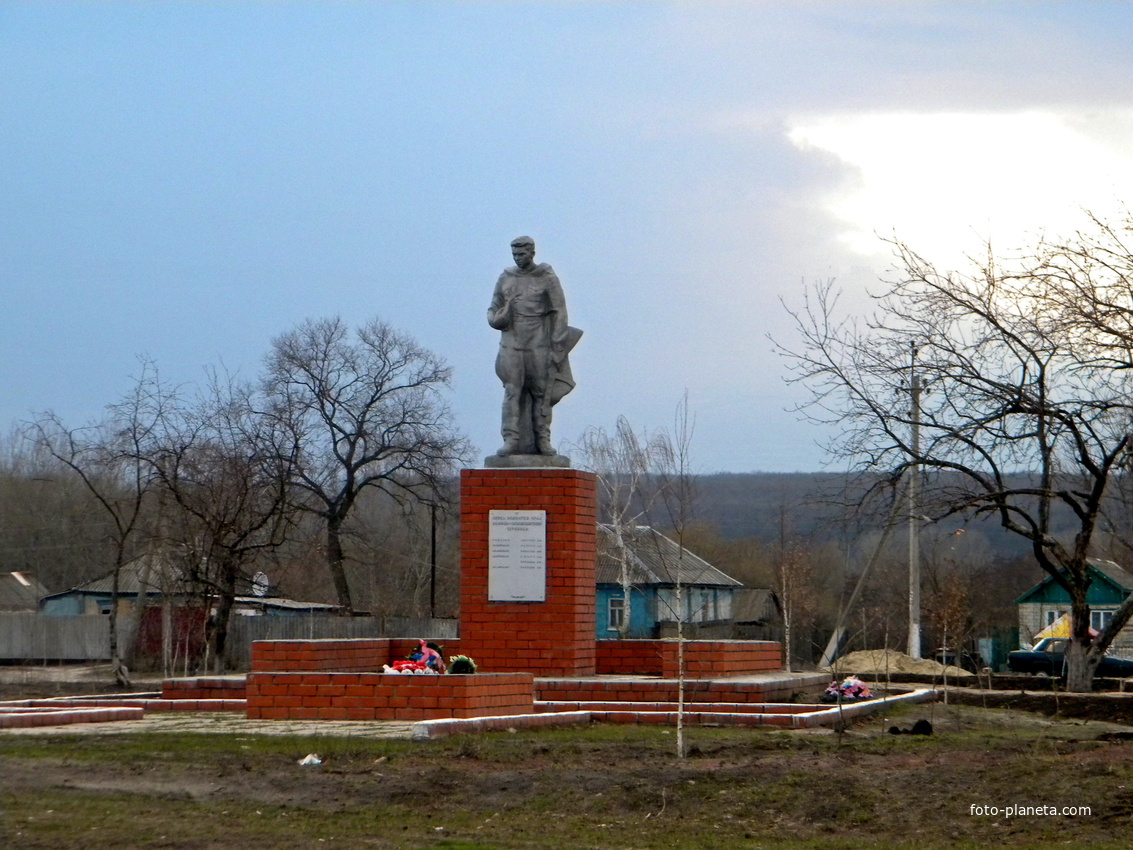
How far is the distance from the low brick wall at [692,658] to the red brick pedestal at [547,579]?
114 centimetres

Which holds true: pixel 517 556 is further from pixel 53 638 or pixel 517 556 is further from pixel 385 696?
pixel 53 638

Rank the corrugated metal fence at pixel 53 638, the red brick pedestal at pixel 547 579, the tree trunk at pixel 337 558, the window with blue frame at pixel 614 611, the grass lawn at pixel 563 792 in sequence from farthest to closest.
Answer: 1. the window with blue frame at pixel 614 611
2. the tree trunk at pixel 337 558
3. the corrugated metal fence at pixel 53 638
4. the red brick pedestal at pixel 547 579
5. the grass lawn at pixel 563 792

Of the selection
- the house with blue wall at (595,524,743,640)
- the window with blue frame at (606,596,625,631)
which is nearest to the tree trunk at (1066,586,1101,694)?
the house with blue wall at (595,524,743,640)

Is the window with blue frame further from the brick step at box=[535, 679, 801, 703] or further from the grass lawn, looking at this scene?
the grass lawn

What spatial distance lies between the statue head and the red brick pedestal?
95.7 inches

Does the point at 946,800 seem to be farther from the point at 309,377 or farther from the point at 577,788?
the point at 309,377

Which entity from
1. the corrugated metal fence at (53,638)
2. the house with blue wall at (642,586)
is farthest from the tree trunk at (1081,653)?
the corrugated metal fence at (53,638)

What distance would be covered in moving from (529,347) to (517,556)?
2437 mm

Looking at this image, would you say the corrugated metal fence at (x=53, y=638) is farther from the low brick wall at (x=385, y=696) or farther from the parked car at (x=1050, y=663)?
the low brick wall at (x=385, y=696)

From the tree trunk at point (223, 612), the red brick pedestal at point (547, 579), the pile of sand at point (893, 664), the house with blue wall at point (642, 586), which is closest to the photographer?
the red brick pedestal at point (547, 579)

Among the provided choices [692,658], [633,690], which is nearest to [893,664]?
[692,658]

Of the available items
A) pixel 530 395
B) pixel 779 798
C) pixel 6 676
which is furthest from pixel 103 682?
pixel 779 798

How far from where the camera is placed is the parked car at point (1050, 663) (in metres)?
30.3

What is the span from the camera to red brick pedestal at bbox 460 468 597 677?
1527cm
